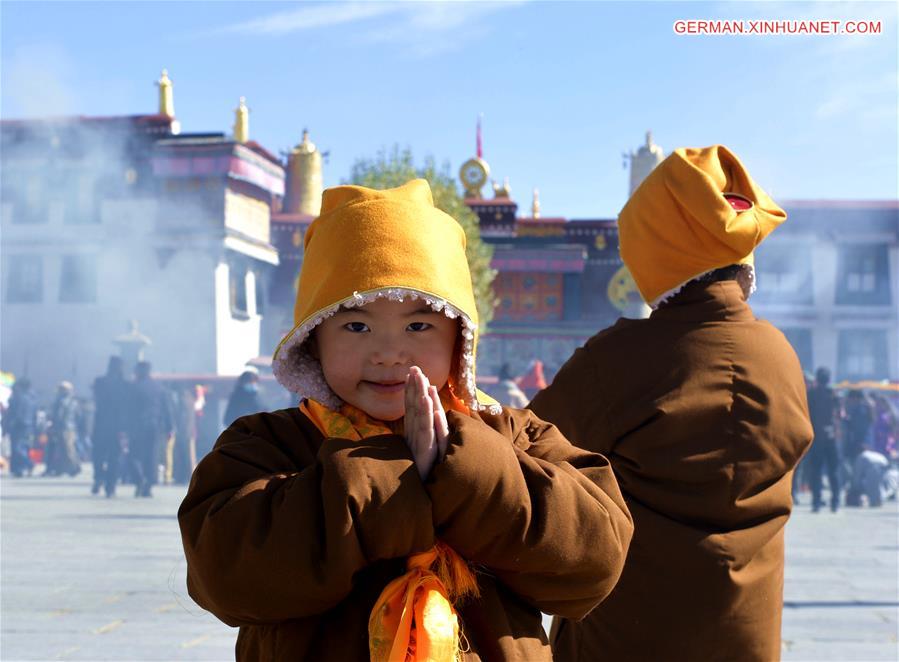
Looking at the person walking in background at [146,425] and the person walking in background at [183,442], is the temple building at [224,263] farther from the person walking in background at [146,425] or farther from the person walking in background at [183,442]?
the person walking in background at [146,425]

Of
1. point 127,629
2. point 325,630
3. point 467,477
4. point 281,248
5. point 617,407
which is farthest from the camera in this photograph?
point 281,248

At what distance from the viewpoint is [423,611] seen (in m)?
1.69

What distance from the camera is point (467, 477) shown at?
1641mm

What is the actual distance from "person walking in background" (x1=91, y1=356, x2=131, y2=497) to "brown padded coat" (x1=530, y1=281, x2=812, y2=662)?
36.2ft

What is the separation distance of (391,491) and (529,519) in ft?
0.68

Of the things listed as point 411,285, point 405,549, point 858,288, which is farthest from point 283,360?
point 858,288

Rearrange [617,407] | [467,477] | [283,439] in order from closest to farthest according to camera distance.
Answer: [467,477] → [283,439] → [617,407]

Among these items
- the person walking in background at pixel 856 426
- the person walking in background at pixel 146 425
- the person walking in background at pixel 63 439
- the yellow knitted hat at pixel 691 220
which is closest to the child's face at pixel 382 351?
the yellow knitted hat at pixel 691 220

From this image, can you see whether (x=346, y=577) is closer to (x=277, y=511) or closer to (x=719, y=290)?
(x=277, y=511)

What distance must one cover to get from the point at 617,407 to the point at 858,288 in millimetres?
29103

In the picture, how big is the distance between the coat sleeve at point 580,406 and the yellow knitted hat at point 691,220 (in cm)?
29

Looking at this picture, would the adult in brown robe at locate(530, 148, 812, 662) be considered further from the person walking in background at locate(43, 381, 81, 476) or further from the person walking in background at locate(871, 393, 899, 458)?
the person walking in background at locate(43, 381, 81, 476)

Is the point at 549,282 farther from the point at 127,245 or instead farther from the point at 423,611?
the point at 423,611

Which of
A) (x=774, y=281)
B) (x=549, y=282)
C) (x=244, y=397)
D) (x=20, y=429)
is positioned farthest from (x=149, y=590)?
(x=774, y=281)
